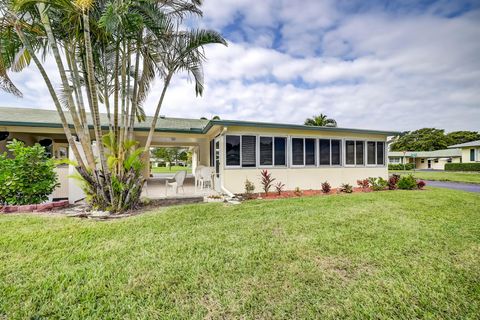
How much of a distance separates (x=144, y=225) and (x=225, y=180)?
4622 millimetres

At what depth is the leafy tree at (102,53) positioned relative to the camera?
5.45 m

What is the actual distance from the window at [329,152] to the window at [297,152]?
1.16m

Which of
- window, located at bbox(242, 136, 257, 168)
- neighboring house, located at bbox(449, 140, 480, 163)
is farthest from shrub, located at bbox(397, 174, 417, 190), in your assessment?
neighboring house, located at bbox(449, 140, 480, 163)

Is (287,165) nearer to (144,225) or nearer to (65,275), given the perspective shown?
(144,225)

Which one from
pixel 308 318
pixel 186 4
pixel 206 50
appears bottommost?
pixel 308 318

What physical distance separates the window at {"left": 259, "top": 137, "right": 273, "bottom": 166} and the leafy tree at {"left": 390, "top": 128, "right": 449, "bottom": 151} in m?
58.6

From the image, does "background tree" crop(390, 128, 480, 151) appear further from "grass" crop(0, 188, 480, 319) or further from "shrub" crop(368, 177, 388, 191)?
"grass" crop(0, 188, 480, 319)

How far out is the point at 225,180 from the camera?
9406 mm

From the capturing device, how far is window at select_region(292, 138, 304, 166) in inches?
421

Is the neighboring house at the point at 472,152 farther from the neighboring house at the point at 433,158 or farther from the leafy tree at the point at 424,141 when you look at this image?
the leafy tree at the point at 424,141

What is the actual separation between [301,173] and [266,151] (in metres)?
2.29

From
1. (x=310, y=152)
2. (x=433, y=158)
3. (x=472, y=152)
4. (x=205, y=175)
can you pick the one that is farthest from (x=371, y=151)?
(x=433, y=158)

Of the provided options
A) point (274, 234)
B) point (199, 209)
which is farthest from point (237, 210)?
point (274, 234)

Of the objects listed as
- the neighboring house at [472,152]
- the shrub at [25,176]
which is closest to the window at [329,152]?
the shrub at [25,176]
